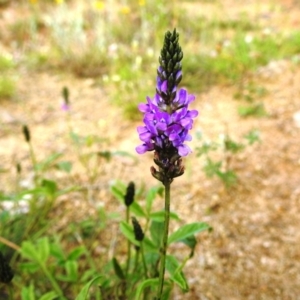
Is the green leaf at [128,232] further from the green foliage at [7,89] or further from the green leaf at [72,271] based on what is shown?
the green foliage at [7,89]

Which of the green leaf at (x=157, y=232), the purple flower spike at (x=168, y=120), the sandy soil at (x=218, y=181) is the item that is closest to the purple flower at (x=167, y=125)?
the purple flower spike at (x=168, y=120)

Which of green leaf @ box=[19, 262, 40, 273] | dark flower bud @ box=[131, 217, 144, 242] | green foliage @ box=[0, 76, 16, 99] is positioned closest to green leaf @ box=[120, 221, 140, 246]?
dark flower bud @ box=[131, 217, 144, 242]

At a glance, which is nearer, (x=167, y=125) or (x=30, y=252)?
(x=167, y=125)

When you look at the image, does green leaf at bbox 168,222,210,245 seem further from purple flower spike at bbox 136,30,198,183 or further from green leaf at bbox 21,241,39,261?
green leaf at bbox 21,241,39,261

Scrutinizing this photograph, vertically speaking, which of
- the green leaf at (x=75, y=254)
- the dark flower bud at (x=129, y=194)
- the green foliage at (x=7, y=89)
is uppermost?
the green foliage at (x=7, y=89)

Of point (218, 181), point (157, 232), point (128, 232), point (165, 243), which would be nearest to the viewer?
point (165, 243)

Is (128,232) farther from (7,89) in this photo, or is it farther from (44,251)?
(7,89)

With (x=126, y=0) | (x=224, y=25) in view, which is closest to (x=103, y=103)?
(x=224, y=25)

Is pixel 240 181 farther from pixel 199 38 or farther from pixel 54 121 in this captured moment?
pixel 199 38

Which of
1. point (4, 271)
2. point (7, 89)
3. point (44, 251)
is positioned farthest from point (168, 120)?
point (7, 89)
